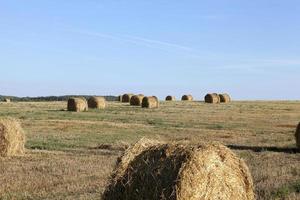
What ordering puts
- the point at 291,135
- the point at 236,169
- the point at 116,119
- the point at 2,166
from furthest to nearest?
the point at 116,119, the point at 291,135, the point at 2,166, the point at 236,169

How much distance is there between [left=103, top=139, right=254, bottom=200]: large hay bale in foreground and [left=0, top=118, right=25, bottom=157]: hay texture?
11.0 meters

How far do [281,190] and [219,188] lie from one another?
122 inches

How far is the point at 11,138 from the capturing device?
21109 millimetres

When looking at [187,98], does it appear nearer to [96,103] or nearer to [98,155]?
[96,103]

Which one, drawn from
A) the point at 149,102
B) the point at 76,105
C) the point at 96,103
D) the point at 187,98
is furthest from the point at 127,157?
the point at 187,98

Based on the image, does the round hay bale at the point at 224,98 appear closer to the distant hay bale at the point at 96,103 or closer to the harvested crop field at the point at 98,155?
the distant hay bale at the point at 96,103

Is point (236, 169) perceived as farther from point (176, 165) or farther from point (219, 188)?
point (176, 165)

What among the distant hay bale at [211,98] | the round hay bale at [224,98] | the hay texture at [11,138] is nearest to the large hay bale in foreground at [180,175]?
the hay texture at [11,138]

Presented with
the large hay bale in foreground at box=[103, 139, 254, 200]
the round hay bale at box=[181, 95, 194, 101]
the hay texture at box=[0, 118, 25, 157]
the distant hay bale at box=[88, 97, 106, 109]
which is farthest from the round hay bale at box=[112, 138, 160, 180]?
the round hay bale at box=[181, 95, 194, 101]

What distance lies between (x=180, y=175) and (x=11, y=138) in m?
12.8

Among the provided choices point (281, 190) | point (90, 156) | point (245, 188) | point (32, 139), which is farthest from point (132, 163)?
point (32, 139)

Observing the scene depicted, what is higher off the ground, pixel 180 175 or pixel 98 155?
pixel 180 175

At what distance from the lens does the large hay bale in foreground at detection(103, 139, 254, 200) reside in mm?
9586

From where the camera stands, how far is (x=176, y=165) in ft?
31.8
